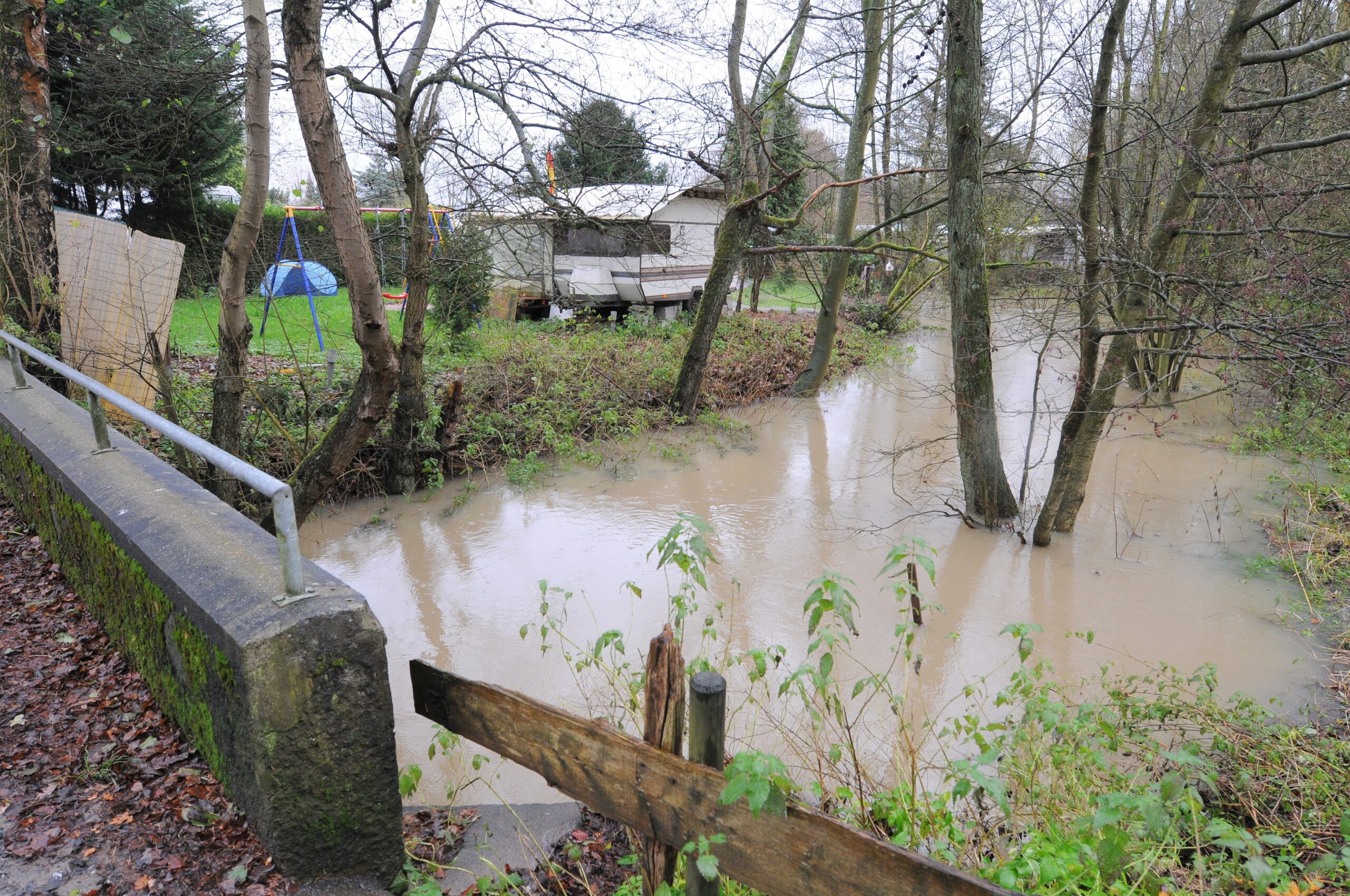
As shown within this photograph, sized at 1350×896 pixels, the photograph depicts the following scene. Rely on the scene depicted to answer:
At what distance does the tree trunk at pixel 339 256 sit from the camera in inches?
203

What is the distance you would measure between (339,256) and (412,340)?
2321mm

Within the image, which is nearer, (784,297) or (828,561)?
(828,561)

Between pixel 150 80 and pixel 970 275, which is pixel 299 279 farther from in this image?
pixel 970 275

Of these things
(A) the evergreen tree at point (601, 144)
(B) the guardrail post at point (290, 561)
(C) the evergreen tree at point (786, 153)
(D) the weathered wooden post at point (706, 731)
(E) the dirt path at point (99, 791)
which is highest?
(C) the evergreen tree at point (786, 153)

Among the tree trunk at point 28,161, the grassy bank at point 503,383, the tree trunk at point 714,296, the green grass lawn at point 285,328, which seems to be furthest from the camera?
the green grass lawn at point 285,328

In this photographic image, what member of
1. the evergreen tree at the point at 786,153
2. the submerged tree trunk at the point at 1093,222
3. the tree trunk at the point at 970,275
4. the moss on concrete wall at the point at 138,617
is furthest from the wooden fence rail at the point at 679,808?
the evergreen tree at the point at 786,153

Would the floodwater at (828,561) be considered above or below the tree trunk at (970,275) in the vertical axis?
below

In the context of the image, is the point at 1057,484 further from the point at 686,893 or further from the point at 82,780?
the point at 82,780

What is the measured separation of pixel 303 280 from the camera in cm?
1540

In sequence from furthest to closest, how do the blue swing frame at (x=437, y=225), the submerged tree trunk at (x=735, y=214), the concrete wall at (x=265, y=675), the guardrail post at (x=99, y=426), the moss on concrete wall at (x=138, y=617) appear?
the submerged tree trunk at (x=735, y=214), the blue swing frame at (x=437, y=225), the guardrail post at (x=99, y=426), the moss on concrete wall at (x=138, y=617), the concrete wall at (x=265, y=675)

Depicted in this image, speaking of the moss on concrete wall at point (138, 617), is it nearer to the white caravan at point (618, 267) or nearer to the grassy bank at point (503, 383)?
the grassy bank at point (503, 383)

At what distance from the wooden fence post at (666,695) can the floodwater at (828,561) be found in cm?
197

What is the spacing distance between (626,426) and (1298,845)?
347 inches

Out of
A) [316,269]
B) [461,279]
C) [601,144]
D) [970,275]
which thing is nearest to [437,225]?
[461,279]
